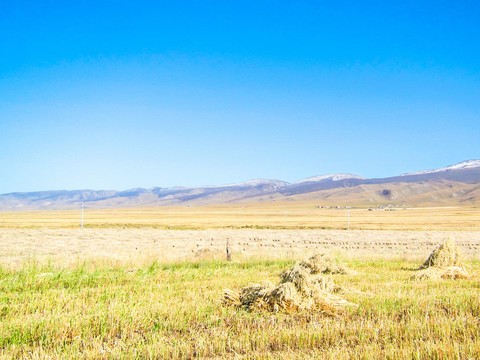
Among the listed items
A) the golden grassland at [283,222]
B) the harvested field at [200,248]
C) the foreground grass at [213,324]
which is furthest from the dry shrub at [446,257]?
the golden grassland at [283,222]

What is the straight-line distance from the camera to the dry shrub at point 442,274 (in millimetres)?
11047

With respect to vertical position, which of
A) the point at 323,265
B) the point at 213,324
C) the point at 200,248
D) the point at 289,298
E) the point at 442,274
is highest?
the point at 289,298

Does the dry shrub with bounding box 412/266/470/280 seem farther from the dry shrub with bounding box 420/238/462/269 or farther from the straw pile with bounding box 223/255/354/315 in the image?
the straw pile with bounding box 223/255/354/315

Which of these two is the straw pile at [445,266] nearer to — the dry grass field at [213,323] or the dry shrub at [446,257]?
the dry shrub at [446,257]

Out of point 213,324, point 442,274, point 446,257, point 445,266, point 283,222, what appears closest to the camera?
point 213,324

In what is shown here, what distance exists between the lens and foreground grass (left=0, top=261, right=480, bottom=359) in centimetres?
535

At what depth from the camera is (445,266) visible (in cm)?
1247

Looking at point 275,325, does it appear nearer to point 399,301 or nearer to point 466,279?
point 399,301

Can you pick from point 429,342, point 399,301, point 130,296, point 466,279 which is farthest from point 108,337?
point 466,279

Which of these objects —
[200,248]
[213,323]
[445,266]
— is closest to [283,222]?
[200,248]

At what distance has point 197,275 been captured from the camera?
11836 mm

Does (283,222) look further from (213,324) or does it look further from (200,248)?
(213,324)

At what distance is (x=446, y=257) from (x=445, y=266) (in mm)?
532

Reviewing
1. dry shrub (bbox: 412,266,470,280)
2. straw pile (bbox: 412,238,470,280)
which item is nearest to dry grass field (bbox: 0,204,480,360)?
dry shrub (bbox: 412,266,470,280)
